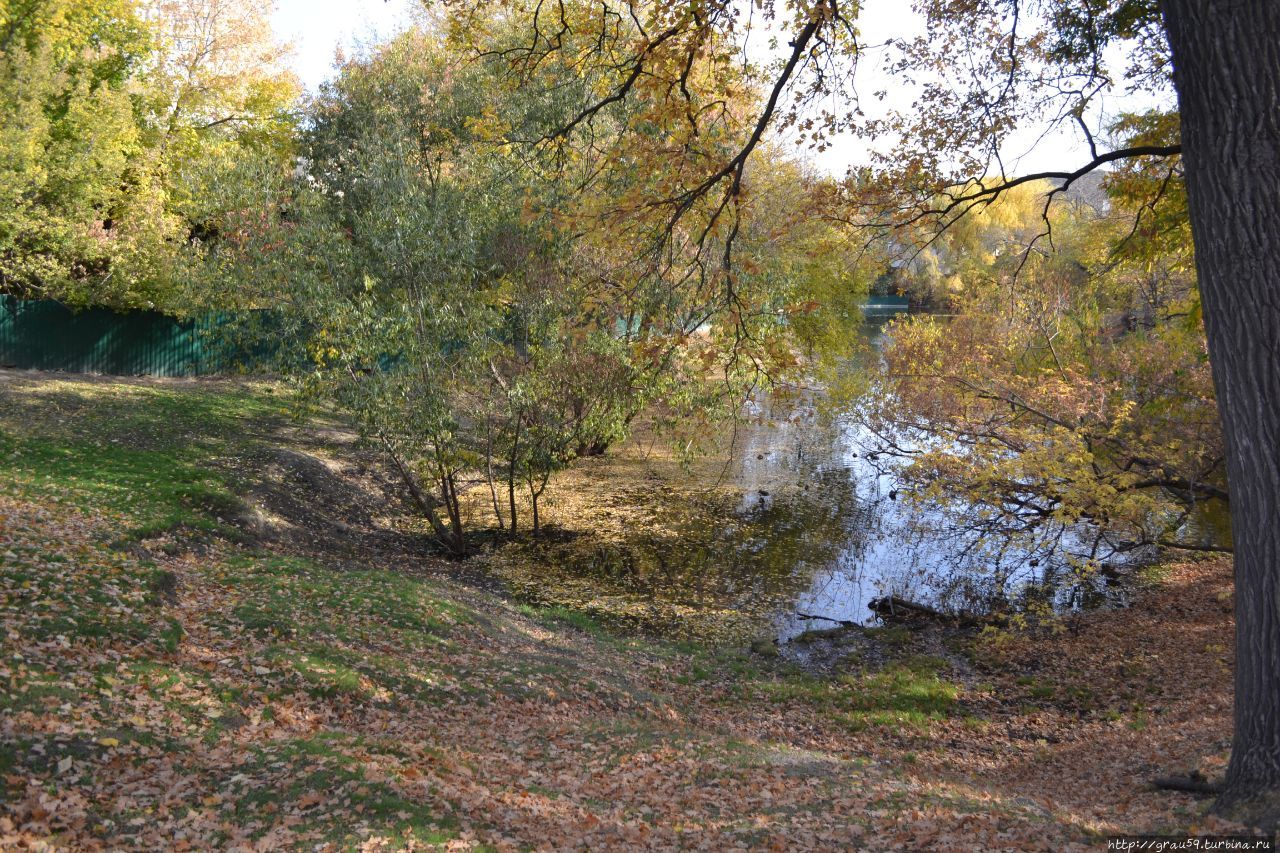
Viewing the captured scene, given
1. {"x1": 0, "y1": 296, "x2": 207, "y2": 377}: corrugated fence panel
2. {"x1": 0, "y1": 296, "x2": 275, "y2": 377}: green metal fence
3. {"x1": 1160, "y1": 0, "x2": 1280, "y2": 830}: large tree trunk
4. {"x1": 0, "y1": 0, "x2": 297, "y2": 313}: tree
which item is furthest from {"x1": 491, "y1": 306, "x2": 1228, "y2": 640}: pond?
{"x1": 0, "y1": 296, "x2": 207, "y2": 377}: corrugated fence panel

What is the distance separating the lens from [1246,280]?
209 inches

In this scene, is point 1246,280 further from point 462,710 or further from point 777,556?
point 777,556

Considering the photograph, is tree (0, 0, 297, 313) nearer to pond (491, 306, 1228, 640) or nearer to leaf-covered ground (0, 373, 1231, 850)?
leaf-covered ground (0, 373, 1231, 850)

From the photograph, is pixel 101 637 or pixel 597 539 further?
pixel 597 539

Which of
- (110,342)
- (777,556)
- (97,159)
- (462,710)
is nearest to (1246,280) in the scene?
(462,710)

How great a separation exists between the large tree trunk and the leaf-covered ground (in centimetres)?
98

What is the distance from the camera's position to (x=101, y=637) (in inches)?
316

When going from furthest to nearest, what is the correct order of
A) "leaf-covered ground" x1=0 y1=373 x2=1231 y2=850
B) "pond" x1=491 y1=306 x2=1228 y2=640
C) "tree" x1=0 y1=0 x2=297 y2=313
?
"tree" x1=0 y1=0 x2=297 y2=313 → "pond" x1=491 y1=306 x2=1228 y2=640 → "leaf-covered ground" x1=0 y1=373 x2=1231 y2=850

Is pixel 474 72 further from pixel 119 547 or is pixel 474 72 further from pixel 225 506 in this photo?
pixel 119 547

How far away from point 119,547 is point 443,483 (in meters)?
6.73

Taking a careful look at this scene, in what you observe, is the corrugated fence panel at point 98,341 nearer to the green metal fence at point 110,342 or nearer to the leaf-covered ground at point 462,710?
the green metal fence at point 110,342

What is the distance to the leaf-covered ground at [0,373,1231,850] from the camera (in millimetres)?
5816

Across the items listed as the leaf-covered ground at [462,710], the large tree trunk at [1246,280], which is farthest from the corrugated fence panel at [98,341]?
the large tree trunk at [1246,280]

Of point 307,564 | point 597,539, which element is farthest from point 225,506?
point 597,539
